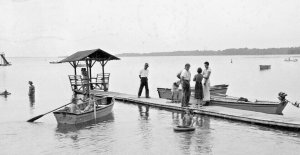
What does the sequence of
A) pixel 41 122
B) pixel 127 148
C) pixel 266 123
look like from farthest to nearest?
pixel 41 122, pixel 266 123, pixel 127 148

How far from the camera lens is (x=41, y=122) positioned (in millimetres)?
21188

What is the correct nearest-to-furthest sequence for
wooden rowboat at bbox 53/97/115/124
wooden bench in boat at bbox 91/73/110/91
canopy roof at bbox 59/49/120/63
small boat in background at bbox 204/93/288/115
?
1. wooden rowboat at bbox 53/97/115/124
2. small boat in background at bbox 204/93/288/115
3. canopy roof at bbox 59/49/120/63
4. wooden bench in boat at bbox 91/73/110/91

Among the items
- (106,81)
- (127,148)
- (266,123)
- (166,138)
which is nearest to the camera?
(127,148)

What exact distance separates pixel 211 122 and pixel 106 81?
18383 mm

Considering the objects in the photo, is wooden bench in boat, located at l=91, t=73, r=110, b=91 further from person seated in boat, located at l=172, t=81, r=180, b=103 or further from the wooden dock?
person seated in boat, located at l=172, t=81, r=180, b=103

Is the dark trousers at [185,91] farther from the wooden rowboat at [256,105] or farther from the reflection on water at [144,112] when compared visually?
the reflection on water at [144,112]

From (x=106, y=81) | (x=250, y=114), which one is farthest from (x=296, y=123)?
(x=106, y=81)

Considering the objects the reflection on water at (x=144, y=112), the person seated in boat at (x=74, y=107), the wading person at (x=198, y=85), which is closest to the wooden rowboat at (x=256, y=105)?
the wading person at (x=198, y=85)

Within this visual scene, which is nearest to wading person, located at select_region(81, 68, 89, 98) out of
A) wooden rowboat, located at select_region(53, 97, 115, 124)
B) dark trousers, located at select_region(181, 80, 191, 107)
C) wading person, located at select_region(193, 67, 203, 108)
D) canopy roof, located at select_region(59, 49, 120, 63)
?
canopy roof, located at select_region(59, 49, 120, 63)

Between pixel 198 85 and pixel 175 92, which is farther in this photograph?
pixel 175 92

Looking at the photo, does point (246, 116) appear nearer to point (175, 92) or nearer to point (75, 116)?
point (175, 92)

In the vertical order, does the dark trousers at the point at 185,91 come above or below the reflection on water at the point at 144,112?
above

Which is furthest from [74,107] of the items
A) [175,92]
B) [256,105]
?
[256,105]

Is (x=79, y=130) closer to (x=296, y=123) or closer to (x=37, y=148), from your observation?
(x=37, y=148)
